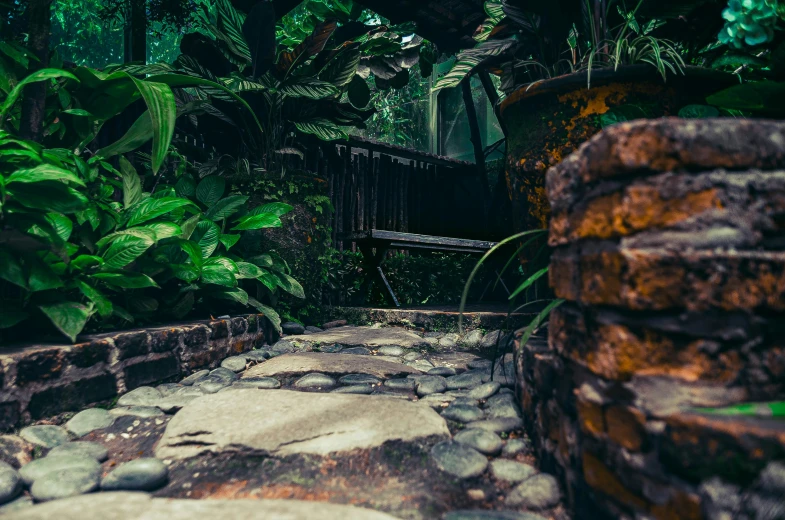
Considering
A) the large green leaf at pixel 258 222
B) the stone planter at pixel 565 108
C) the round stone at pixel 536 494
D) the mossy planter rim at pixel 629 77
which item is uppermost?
the mossy planter rim at pixel 629 77

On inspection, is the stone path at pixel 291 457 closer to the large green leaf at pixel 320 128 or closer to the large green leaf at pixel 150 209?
the large green leaf at pixel 150 209

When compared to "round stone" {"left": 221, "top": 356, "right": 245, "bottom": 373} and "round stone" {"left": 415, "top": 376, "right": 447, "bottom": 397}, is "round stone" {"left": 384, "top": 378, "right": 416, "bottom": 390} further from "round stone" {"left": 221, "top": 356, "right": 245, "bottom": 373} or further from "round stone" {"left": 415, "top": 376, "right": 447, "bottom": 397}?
"round stone" {"left": 221, "top": 356, "right": 245, "bottom": 373}

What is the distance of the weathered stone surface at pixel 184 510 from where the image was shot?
89 cm

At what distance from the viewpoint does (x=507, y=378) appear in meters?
1.88

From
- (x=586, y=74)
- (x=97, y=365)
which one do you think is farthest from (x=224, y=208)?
(x=586, y=74)

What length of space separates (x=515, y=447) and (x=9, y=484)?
3.78 feet

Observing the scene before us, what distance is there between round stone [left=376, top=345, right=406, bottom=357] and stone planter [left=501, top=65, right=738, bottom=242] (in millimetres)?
884

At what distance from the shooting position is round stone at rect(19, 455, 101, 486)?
117 cm

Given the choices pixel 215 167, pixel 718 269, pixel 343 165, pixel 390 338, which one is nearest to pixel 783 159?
pixel 718 269

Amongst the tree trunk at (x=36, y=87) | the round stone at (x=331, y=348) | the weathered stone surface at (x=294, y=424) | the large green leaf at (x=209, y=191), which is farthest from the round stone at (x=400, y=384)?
the tree trunk at (x=36, y=87)

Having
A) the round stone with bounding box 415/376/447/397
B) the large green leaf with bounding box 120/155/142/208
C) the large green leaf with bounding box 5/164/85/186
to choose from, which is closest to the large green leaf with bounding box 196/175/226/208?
the large green leaf with bounding box 120/155/142/208

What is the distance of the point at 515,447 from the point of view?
128 cm

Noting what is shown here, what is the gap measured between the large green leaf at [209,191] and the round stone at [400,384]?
157cm

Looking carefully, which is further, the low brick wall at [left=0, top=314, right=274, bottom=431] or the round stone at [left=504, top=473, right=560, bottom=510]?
the low brick wall at [left=0, top=314, right=274, bottom=431]
